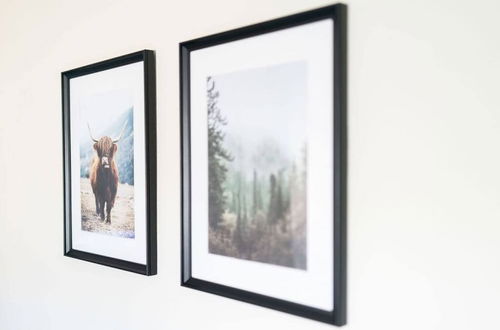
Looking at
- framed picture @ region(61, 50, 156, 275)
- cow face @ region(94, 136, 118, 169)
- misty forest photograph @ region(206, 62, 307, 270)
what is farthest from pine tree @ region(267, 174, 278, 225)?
cow face @ region(94, 136, 118, 169)

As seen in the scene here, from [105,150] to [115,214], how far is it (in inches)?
6.8

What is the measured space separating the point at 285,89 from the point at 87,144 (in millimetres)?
735

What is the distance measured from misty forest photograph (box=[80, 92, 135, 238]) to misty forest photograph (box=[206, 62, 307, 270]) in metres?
0.31

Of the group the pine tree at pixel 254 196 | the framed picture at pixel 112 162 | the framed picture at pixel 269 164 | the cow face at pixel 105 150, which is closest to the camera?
the framed picture at pixel 269 164

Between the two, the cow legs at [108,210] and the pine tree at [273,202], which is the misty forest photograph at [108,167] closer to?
the cow legs at [108,210]

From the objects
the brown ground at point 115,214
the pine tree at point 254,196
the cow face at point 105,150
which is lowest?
the brown ground at point 115,214

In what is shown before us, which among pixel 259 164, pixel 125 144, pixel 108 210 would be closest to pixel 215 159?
pixel 259 164

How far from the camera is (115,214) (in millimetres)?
1413

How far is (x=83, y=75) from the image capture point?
1.51 m

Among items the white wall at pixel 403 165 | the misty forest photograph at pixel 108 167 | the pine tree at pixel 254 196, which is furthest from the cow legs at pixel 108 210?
the pine tree at pixel 254 196

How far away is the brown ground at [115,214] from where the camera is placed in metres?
1.37

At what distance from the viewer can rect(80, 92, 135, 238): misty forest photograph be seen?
1367 millimetres

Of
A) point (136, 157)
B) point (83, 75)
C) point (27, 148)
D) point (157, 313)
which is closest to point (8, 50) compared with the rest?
point (27, 148)

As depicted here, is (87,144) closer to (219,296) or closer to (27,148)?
(27,148)
